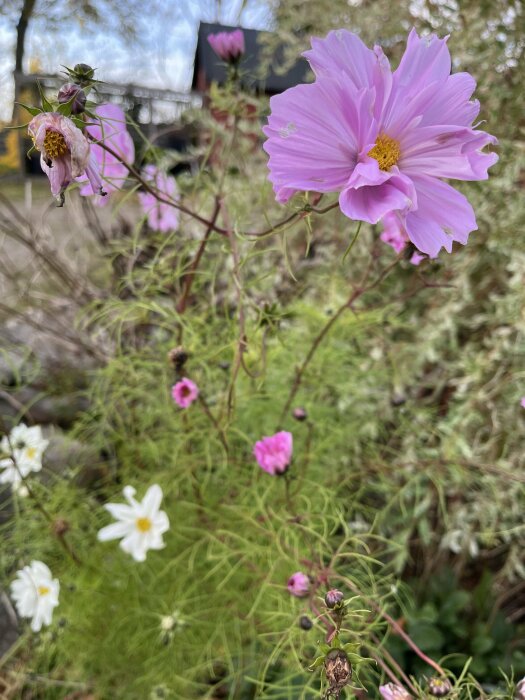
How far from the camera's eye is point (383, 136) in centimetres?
35

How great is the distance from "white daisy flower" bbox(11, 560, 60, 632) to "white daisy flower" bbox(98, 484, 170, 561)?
0.08 m

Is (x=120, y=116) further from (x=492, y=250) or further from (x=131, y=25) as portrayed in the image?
(x=131, y=25)

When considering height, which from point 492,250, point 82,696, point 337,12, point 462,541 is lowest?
point 82,696

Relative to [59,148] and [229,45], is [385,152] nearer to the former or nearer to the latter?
[59,148]

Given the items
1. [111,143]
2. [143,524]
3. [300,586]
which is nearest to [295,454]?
[143,524]

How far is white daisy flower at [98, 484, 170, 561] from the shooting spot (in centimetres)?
65

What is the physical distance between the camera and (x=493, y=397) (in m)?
1.07

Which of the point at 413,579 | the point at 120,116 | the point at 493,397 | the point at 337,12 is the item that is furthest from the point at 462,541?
the point at 337,12

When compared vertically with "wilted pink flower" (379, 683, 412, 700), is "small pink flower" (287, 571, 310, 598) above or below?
below

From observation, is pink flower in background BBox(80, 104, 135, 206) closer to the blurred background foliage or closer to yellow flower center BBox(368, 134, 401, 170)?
the blurred background foliage

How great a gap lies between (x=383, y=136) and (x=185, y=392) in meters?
0.32

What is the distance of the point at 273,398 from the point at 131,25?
5.47 m

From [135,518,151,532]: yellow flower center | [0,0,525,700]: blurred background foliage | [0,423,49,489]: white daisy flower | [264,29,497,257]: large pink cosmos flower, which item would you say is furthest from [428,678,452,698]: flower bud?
[0,423,49,489]: white daisy flower

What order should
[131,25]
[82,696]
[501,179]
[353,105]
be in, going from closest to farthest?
[353,105]
[82,696]
[501,179]
[131,25]
